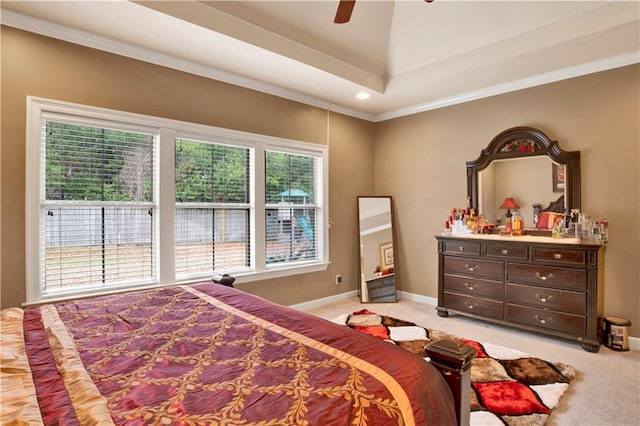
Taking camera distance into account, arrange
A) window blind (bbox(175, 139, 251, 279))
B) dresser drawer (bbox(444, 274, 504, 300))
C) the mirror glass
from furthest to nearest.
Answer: the mirror glass, dresser drawer (bbox(444, 274, 504, 300)), window blind (bbox(175, 139, 251, 279))

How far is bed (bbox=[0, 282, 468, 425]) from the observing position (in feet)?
3.20

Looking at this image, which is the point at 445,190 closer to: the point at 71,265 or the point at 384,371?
the point at 384,371

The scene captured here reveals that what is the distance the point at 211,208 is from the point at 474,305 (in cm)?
305

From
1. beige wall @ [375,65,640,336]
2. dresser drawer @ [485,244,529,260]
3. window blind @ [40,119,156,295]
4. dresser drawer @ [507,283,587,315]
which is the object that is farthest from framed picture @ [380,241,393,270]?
window blind @ [40,119,156,295]

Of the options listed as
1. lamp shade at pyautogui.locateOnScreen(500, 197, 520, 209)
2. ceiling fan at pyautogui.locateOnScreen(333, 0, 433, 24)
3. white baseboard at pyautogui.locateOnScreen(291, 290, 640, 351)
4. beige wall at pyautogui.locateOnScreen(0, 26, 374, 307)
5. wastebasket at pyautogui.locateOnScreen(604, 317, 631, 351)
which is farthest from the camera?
white baseboard at pyautogui.locateOnScreen(291, 290, 640, 351)

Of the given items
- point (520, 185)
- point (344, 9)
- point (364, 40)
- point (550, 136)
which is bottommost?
point (520, 185)

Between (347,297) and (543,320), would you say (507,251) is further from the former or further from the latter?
(347,297)

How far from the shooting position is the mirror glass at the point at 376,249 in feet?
16.1

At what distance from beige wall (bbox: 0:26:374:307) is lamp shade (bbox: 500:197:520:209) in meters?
1.88

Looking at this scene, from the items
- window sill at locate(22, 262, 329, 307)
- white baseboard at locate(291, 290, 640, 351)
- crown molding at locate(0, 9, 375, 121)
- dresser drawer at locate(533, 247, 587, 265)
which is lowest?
white baseboard at locate(291, 290, 640, 351)

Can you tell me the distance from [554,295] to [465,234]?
108 centimetres

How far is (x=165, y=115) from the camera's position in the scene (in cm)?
328

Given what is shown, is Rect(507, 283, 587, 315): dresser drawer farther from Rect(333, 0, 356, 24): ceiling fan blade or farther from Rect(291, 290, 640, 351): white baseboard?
Rect(333, 0, 356, 24): ceiling fan blade

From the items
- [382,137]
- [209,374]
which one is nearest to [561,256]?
[382,137]
